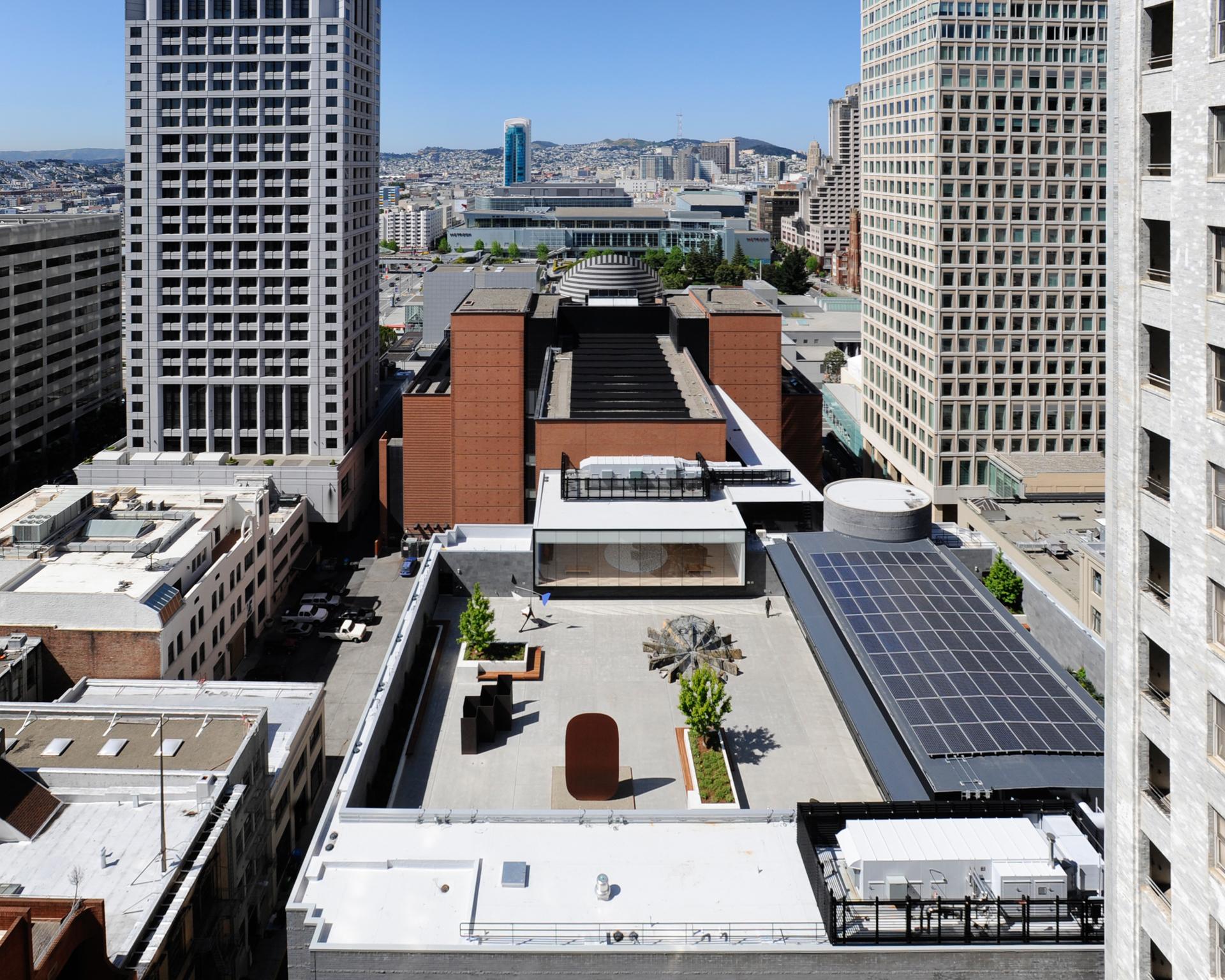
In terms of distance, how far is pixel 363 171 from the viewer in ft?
346

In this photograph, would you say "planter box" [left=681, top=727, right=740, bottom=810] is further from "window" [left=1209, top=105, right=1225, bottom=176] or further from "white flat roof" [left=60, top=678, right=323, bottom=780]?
"window" [left=1209, top=105, right=1225, bottom=176]

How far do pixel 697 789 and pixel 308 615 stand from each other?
51.7 meters

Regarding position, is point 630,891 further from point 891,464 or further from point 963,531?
point 891,464

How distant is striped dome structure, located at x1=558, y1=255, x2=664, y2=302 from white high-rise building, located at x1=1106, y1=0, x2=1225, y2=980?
90.5m

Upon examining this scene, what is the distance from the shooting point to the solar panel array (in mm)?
35375

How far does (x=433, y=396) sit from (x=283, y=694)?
127 ft

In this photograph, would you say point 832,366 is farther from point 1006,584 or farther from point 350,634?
point 1006,584

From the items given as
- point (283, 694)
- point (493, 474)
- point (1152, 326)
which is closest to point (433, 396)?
point (493, 474)

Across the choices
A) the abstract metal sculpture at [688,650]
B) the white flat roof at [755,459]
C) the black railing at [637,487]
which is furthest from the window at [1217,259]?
the white flat roof at [755,459]

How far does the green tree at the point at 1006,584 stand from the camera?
177 ft

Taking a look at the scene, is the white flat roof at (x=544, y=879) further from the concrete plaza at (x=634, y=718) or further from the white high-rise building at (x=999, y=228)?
the white high-rise building at (x=999, y=228)

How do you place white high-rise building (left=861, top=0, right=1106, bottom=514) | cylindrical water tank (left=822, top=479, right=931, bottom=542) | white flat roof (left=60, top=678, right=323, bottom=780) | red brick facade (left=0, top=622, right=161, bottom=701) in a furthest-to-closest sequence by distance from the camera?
white high-rise building (left=861, top=0, right=1106, bottom=514)
red brick facade (left=0, top=622, right=161, bottom=701)
white flat roof (left=60, top=678, right=323, bottom=780)
cylindrical water tank (left=822, top=479, right=931, bottom=542)

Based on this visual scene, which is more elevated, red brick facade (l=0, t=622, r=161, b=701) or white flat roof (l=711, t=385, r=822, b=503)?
white flat roof (l=711, t=385, r=822, b=503)

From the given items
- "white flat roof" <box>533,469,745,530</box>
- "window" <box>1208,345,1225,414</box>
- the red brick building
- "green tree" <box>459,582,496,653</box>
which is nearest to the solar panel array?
"white flat roof" <box>533,469,745,530</box>
